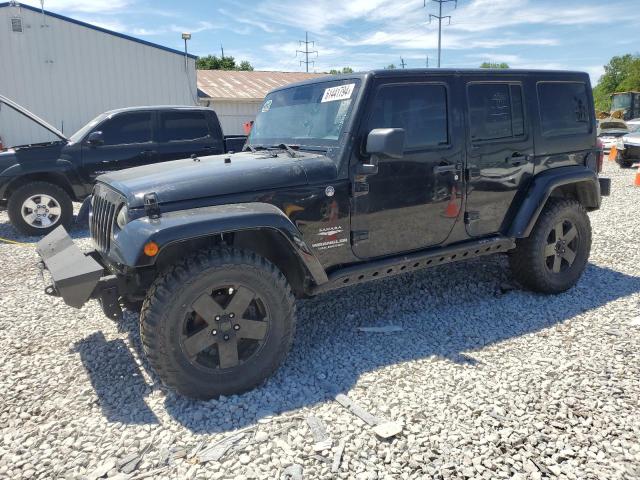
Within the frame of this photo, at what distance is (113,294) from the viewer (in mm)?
2963

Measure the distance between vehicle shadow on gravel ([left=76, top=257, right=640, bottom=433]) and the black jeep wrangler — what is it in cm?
18

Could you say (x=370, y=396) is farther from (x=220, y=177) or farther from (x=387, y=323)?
(x=220, y=177)

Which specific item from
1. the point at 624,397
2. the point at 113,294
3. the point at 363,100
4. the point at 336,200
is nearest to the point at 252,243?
the point at 336,200

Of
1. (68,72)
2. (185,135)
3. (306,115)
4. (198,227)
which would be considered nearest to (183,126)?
(185,135)

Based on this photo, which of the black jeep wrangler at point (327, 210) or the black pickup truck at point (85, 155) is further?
the black pickup truck at point (85, 155)

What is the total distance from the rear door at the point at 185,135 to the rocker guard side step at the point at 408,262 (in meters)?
5.36

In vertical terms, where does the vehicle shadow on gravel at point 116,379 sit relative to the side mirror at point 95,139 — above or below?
below

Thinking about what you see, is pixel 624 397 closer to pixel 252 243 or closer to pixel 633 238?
pixel 252 243

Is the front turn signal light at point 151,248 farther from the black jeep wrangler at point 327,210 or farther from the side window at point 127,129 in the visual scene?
the side window at point 127,129

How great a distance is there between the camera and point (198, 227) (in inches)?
107

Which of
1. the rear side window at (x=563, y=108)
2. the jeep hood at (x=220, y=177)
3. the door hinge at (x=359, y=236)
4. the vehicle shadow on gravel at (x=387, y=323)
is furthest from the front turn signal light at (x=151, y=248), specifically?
the rear side window at (x=563, y=108)

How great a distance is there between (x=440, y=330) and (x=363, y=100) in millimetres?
1906

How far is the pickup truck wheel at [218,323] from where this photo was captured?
280 centimetres

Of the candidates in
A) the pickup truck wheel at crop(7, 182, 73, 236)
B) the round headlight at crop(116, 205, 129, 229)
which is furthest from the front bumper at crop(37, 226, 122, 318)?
the pickup truck wheel at crop(7, 182, 73, 236)
